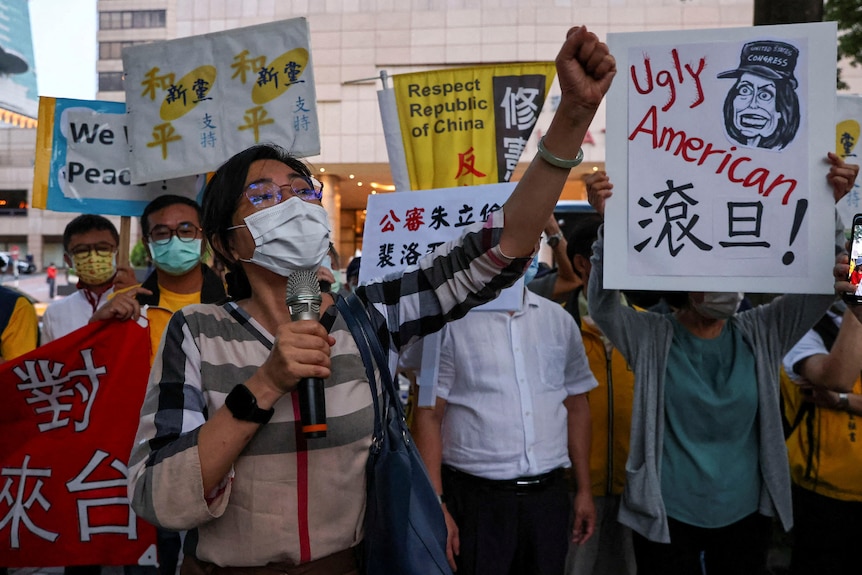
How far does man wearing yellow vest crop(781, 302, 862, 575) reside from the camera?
3248mm

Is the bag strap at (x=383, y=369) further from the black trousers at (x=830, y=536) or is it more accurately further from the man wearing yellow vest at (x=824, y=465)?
the black trousers at (x=830, y=536)

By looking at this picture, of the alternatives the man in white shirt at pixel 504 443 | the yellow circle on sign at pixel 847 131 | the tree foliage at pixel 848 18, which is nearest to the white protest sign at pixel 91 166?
the man in white shirt at pixel 504 443

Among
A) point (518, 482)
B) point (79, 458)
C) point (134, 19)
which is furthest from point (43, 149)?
point (134, 19)

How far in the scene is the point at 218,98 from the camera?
4.08m

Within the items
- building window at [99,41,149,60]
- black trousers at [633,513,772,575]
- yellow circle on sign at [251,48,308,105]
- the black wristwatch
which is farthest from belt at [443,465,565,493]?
building window at [99,41,149,60]

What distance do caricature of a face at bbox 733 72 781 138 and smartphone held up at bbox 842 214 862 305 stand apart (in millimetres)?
452

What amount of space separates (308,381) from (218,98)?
305cm

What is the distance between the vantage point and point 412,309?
1887 millimetres

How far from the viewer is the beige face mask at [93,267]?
3.79 meters

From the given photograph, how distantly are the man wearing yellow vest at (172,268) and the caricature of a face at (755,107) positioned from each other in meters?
2.32

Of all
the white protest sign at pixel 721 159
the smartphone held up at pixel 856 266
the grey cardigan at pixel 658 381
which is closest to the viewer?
the smartphone held up at pixel 856 266

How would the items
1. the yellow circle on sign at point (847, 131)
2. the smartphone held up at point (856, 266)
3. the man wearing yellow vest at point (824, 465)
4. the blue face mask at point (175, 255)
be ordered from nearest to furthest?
the smartphone held up at point (856, 266) < the man wearing yellow vest at point (824, 465) < the blue face mask at point (175, 255) < the yellow circle on sign at point (847, 131)

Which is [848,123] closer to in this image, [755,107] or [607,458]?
[755,107]

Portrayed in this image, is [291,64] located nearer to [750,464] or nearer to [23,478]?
[23,478]
